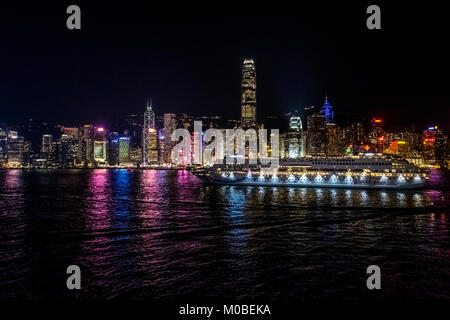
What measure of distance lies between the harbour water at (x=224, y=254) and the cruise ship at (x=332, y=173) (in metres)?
33.7

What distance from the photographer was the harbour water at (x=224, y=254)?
14508 mm

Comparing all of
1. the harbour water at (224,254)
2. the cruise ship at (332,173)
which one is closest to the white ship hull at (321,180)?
the cruise ship at (332,173)

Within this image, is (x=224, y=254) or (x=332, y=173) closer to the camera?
(x=224, y=254)

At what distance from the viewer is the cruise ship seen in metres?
67.4

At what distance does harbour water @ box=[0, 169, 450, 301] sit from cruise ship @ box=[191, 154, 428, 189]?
3371 cm

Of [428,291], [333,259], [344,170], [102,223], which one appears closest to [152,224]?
[102,223]

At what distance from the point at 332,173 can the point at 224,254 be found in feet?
186

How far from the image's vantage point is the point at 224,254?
19.7 metres

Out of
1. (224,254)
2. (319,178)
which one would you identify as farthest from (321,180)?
(224,254)

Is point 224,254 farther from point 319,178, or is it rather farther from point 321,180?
point 319,178

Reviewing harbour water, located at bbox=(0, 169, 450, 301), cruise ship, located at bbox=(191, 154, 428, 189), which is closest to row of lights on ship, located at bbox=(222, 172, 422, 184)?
cruise ship, located at bbox=(191, 154, 428, 189)

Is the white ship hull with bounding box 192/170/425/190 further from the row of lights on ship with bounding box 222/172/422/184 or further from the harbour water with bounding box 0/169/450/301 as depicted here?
the harbour water with bounding box 0/169/450/301
